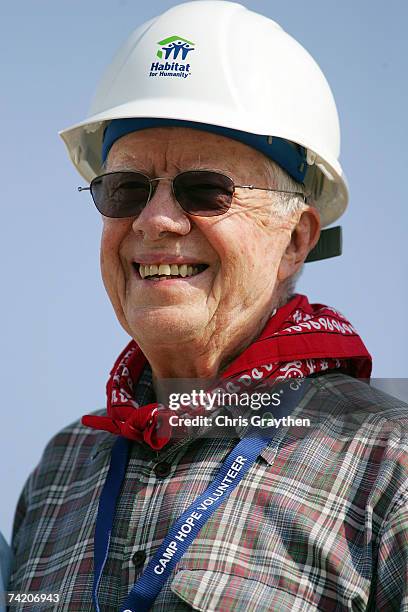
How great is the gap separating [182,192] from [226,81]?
1.66ft

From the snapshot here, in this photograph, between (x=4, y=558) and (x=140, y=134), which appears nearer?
(x=140, y=134)

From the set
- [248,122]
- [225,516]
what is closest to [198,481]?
[225,516]

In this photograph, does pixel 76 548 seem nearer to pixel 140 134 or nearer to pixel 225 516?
pixel 225 516

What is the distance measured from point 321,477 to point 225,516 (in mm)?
371

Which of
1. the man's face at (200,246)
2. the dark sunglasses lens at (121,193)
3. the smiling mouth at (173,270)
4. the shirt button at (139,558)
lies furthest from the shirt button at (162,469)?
the dark sunglasses lens at (121,193)

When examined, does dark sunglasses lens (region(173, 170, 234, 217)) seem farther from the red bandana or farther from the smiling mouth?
the red bandana

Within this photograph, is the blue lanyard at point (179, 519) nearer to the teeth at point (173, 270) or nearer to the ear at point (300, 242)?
the ear at point (300, 242)

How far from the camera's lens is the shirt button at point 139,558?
350 cm

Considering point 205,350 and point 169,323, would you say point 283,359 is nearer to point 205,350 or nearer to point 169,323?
point 205,350

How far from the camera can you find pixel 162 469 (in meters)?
3.69

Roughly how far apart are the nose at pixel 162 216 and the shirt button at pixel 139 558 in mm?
1173

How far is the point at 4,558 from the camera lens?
411 cm

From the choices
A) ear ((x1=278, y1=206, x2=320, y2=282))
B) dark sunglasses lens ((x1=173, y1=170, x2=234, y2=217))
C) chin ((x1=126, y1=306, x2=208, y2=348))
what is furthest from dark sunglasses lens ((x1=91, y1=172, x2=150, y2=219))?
ear ((x1=278, y1=206, x2=320, y2=282))

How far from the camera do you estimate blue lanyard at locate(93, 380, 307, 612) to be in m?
3.34
